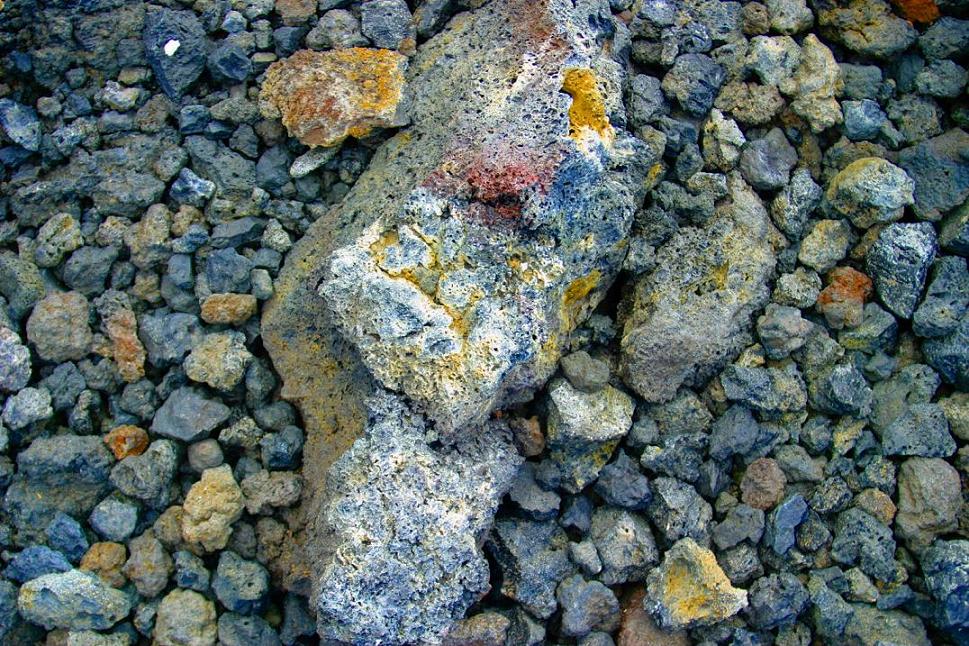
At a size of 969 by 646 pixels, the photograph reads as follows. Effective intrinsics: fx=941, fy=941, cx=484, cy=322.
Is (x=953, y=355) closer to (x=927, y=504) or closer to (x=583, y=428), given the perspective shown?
(x=927, y=504)

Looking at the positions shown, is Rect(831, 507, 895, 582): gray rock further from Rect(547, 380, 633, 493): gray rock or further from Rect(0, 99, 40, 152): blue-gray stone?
Rect(0, 99, 40, 152): blue-gray stone

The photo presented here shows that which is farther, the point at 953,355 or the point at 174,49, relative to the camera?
the point at 174,49

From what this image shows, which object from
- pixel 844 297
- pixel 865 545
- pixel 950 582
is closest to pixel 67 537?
pixel 865 545

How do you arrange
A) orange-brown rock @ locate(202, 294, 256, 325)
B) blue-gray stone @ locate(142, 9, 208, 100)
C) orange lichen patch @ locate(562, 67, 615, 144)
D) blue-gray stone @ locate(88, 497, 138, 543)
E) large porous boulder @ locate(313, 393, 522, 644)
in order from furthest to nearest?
blue-gray stone @ locate(142, 9, 208, 100)
orange-brown rock @ locate(202, 294, 256, 325)
blue-gray stone @ locate(88, 497, 138, 543)
orange lichen patch @ locate(562, 67, 615, 144)
large porous boulder @ locate(313, 393, 522, 644)

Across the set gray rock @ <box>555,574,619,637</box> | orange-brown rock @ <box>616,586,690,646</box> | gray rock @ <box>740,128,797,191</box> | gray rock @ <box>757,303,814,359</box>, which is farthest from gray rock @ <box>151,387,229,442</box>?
gray rock @ <box>740,128,797,191</box>

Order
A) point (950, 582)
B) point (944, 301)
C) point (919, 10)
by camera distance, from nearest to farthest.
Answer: point (950, 582), point (944, 301), point (919, 10)

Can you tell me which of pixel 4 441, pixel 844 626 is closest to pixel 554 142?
pixel 844 626
